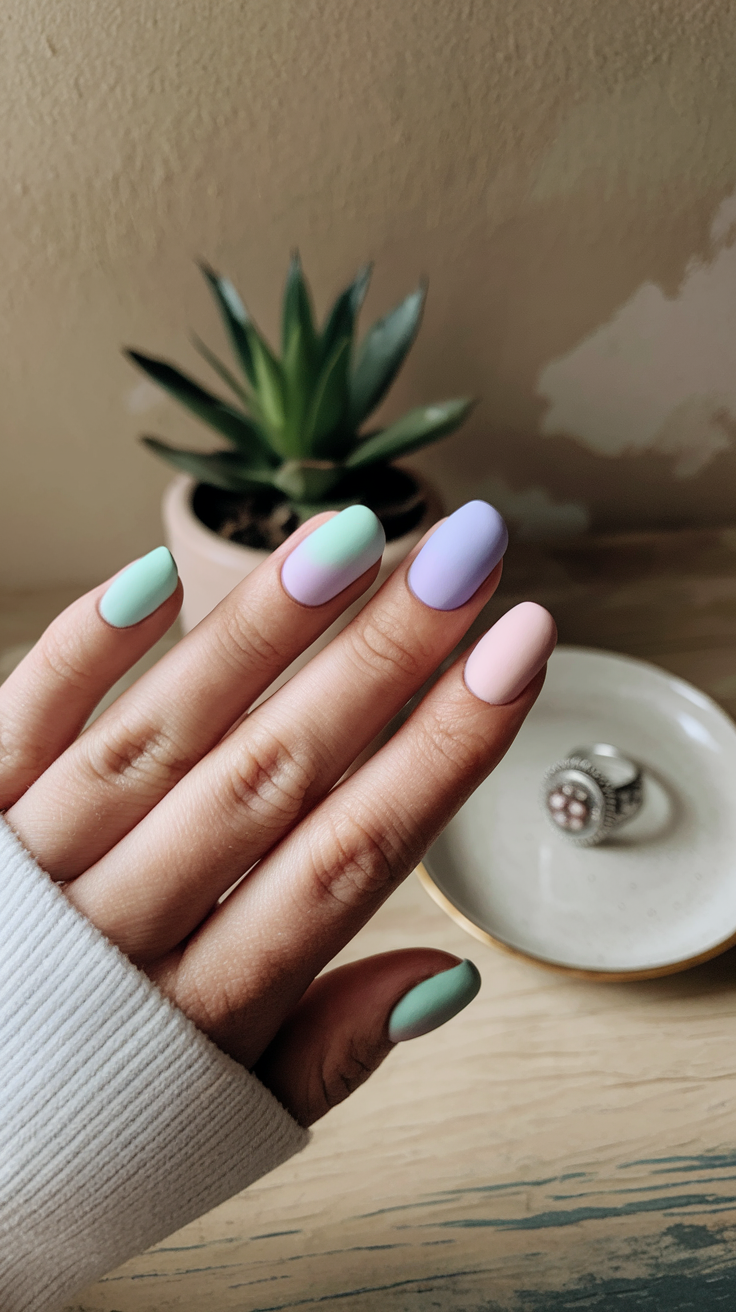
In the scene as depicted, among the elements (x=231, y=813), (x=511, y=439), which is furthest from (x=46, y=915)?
(x=511, y=439)

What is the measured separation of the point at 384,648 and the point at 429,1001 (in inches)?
6.7

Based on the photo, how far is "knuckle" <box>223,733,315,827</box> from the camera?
412mm

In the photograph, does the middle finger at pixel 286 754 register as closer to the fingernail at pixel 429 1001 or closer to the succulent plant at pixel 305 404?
the fingernail at pixel 429 1001

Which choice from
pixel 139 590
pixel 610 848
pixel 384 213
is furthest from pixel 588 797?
pixel 384 213

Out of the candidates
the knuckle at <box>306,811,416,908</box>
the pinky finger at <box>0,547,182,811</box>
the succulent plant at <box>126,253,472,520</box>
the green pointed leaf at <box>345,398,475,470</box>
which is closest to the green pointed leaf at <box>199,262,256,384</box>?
the succulent plant at <box>126,253,472,520</box>

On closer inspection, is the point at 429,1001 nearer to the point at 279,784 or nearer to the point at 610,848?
the point at 279,784

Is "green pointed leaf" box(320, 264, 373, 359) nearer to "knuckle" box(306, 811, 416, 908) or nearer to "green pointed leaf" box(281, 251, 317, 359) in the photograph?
"green pointed leaf" box(281, 251, 317, 359)

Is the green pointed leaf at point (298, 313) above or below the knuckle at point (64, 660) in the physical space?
above

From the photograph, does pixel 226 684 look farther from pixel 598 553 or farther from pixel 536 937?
pixel 598 553

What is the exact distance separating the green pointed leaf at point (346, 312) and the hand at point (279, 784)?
297 millimetres

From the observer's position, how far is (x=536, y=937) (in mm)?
586

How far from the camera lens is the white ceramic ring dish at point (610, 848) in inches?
22.9

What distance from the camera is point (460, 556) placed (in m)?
0.40

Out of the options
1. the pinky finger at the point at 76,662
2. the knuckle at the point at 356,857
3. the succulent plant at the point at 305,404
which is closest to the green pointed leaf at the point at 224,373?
the succulent plant at the point at 305,404
